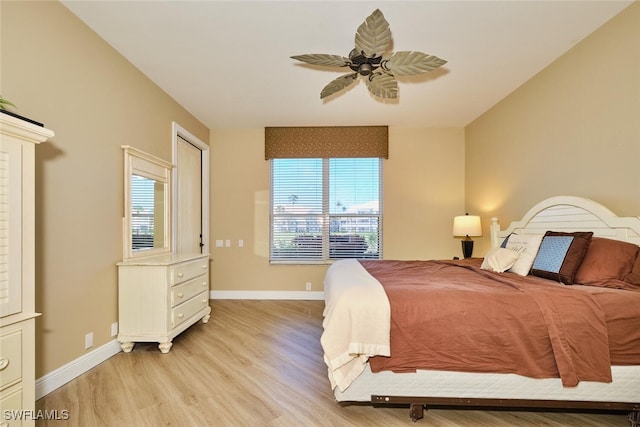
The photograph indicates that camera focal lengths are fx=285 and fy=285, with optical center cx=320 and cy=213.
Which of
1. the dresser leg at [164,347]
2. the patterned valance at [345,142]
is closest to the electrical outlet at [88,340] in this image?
the dresser leg at [164,347]

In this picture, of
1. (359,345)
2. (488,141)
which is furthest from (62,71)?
(488,141)

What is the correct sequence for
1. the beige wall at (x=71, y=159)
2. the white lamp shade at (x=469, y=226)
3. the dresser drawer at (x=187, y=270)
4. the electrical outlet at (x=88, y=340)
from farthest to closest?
the white lamp shade at (x=469, y=226)
the dresser drawer at (x=187, y=270)
the electrical outlet at (x=88, y=340)
the beige wall at (x=71, y=159)

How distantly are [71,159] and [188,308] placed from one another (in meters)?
1.69

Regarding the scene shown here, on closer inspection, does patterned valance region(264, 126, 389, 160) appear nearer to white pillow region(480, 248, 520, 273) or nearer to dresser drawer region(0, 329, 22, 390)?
white pillow region(480, 248, 520, 273)

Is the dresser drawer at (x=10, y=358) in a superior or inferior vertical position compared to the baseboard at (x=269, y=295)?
superior

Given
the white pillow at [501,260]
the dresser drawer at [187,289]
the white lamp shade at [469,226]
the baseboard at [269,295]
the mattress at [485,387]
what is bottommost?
the baseboard at [269,295]

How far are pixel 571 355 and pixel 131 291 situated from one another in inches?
131

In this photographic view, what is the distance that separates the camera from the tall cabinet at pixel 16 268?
1244 millimetres

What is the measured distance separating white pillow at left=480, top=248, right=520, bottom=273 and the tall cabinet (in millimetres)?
3197

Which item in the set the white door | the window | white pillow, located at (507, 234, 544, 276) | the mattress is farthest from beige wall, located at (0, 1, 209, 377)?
white pillow, located at (507, 234, 544, 276)

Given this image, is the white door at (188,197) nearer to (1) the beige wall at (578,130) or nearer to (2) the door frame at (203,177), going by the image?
(2) the door frame at (203,177)

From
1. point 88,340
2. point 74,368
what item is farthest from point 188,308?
point 74,368

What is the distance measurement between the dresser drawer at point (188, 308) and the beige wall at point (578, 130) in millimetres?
3832

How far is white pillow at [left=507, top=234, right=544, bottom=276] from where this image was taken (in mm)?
2443
